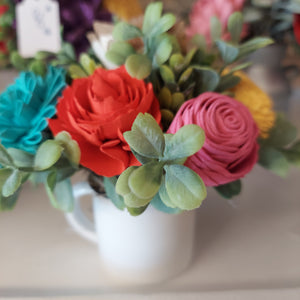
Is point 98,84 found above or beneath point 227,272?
above

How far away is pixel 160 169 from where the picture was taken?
0.91 ft

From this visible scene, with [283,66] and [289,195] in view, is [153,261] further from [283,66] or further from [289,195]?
[283,66]

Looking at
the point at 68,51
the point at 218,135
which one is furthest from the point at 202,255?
the point at 68,51

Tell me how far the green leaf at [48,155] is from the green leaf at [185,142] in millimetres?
94

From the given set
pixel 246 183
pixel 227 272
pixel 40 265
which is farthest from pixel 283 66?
pixel 40 265

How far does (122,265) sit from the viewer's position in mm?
429

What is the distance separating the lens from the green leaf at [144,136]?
10.6 inches

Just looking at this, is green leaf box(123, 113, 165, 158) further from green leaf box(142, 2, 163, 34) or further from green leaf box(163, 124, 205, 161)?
Result: green leaf box(142, 2, 163, 34)

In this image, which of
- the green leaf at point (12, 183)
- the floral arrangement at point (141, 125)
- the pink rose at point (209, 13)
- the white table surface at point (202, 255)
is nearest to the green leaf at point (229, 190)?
the floral arrangement at point (141, 125)

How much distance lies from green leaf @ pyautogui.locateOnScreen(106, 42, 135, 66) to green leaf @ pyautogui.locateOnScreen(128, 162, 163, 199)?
0.51ft

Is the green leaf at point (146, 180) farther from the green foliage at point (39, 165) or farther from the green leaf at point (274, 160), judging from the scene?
the green leaf at point (274, 160)

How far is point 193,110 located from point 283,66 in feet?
1.79

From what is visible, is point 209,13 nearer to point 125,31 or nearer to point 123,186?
point 125,31

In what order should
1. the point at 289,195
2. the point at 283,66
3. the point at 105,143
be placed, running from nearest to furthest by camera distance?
the point at 105,143, the point at 289,195, the point at 283,66
